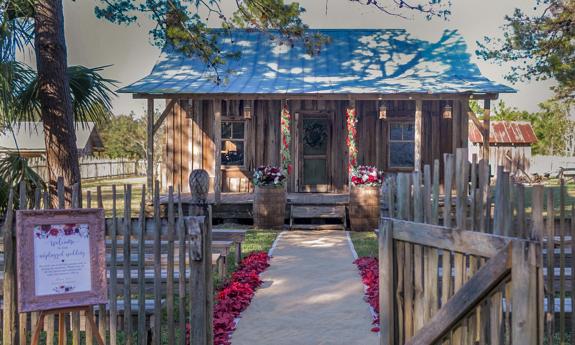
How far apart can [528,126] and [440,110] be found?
27674 mm

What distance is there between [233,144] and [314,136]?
2397mm

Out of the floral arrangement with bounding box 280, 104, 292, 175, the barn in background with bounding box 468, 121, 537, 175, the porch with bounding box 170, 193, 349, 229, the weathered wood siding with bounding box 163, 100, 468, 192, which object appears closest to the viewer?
the porch with bounding box 170, 193, 349, 229

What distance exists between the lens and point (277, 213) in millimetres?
14188

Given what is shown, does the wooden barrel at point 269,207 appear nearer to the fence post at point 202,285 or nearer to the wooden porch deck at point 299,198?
the wooden porch deck at point 299,198

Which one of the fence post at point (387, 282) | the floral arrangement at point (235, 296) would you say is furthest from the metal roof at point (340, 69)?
the fence post at point (387, 282)

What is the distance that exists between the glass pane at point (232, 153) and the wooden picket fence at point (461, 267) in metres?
13.5

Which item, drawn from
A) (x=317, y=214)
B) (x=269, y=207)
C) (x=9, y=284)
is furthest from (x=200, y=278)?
(x=317, y=214)

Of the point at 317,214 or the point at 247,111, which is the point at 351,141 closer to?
the point at 317,214

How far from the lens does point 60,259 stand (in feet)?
14.0

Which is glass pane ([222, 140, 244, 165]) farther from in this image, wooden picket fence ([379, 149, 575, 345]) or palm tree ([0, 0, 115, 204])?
wooden picket fence ([379, 149, 575, 345])

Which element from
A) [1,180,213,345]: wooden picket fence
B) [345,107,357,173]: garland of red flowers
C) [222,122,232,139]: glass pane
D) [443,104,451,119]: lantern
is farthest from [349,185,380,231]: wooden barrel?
[1,180,213,345]: wooden picket fence

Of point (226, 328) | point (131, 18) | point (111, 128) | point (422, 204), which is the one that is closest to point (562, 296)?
point (422, 204)

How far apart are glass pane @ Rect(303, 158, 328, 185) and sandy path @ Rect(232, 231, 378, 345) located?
23.5 feet

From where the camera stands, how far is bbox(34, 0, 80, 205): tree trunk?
9.24 meters
